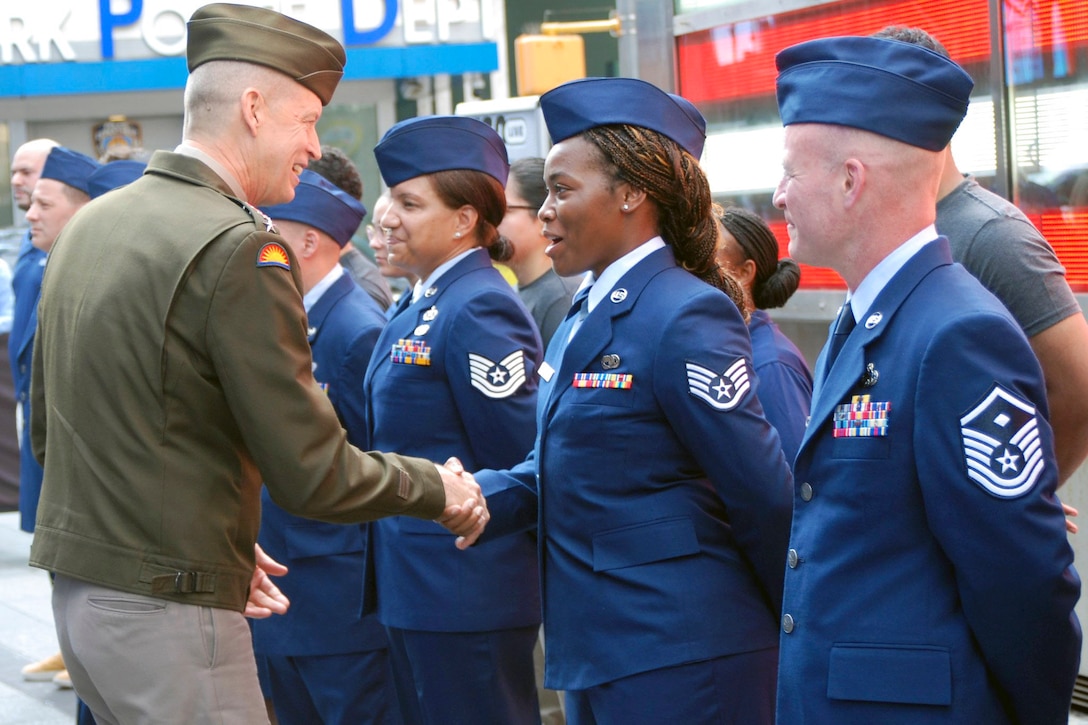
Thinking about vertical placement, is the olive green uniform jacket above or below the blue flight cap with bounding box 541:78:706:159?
below

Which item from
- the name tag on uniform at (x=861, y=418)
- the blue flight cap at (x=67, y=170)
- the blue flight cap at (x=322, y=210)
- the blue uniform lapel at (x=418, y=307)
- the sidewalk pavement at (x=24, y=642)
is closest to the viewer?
the name tag on uniform at (x=861, y=418)

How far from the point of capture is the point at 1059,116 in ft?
13.7

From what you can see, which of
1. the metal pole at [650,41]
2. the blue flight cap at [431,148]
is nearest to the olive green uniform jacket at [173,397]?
the blue flight cap at [431,148]

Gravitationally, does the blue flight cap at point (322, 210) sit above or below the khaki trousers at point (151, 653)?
above

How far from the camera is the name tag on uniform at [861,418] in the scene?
7.19ft

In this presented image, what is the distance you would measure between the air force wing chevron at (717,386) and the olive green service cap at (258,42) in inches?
39.0

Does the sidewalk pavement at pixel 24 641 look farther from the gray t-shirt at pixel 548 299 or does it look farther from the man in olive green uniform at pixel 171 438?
the man in olive green uniform at pixel 171 438

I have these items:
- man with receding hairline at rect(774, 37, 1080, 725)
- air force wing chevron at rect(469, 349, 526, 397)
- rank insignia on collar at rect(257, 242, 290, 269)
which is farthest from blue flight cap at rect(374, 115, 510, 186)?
man with receding hairline at rect(774, 37, 1080, 725)

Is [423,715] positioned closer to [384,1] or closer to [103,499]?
[103,499]

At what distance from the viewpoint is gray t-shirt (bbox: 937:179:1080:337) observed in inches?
127

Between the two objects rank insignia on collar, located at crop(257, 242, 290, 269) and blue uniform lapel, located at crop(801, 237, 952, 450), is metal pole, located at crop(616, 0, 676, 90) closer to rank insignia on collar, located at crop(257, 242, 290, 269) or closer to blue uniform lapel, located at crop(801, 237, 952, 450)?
rank insignia on collar, located at crop(257, 242, 290, 269)

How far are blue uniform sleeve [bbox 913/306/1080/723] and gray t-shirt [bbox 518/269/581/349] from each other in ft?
11.7

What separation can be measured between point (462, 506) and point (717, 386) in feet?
2.22

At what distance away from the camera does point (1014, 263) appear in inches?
127
